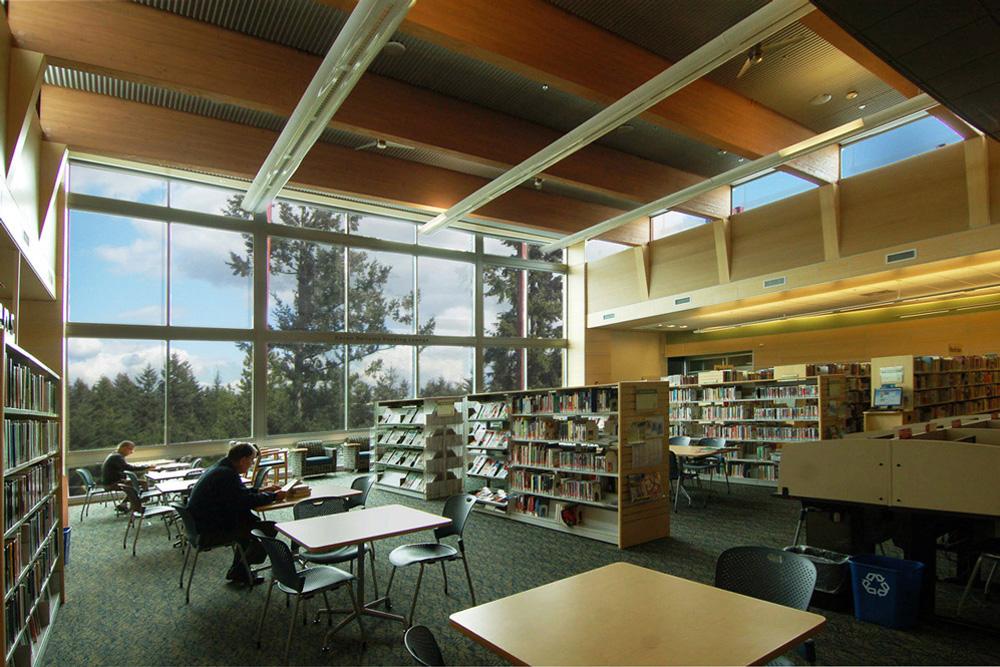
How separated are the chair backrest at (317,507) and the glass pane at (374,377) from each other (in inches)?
306

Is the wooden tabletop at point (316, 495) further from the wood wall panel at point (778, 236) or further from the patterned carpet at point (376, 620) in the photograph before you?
the wood wall panel at point (778, 236)

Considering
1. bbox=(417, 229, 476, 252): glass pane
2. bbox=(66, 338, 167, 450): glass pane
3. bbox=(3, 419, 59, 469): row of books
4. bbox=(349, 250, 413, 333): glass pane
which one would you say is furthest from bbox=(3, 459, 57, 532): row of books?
bbox=(417, 229, 476, 252): glass pane

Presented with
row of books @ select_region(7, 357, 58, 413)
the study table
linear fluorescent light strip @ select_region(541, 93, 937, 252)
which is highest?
linear fluorescent light strip @ select_region(541, 93, 937, 252)

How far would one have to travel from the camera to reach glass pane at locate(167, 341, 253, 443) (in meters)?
10.9

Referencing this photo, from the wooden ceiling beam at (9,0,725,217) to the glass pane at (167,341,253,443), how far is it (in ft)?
20.8

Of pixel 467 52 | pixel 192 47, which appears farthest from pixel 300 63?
pixel 467 52

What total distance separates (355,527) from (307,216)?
32.5 ft

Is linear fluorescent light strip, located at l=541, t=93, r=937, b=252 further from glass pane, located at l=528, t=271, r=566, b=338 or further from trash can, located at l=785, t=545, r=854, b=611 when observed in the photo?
trash can, located at l=785, t=545, r=854, b=611

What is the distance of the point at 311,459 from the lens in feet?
39.1

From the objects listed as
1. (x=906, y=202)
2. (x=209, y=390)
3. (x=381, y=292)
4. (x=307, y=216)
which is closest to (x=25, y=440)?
(x=209, y=390)

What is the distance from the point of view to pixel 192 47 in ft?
20.0

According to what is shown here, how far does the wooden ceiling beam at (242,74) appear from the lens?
18.0 ft

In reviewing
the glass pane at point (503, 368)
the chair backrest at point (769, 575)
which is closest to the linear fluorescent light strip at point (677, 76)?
the chair backrest at point (769, 575)

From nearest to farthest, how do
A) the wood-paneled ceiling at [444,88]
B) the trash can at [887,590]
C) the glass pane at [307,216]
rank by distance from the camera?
the trash can at [887,590] < the wood-paneled ceiling at [444,88] < the glass pane at [307,216]
